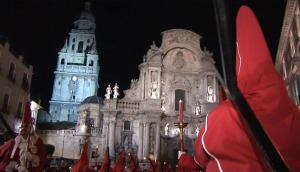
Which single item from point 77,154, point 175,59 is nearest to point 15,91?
point 77,154

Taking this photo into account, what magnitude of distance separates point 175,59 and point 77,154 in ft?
55.1

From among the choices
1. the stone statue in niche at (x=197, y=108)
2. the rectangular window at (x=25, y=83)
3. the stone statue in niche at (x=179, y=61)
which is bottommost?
the stone statue in niche at (x=197, y=108)

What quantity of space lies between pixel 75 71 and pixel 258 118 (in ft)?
192

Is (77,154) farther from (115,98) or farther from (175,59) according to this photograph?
(175,59)

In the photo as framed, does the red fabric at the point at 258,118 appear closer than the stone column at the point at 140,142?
Yes

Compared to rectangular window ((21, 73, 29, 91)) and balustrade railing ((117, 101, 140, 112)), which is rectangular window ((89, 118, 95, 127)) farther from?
rectangular window ((21, 73, 29, 91))

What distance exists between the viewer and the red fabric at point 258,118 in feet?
6.85

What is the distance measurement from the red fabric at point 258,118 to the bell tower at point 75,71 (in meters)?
55.9

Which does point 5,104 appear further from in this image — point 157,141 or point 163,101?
point 163,101

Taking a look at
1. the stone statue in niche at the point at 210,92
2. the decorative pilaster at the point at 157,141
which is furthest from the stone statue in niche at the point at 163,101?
the stone statue in niche at the point at 210,92

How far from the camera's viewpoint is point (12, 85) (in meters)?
28.1

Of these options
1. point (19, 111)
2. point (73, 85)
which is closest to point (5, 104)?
point (19, 111)

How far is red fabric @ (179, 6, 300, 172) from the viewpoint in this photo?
2088 millimetres

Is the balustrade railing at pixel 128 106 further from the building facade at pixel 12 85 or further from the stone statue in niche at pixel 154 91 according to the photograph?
the building facade at pixel 12 85
